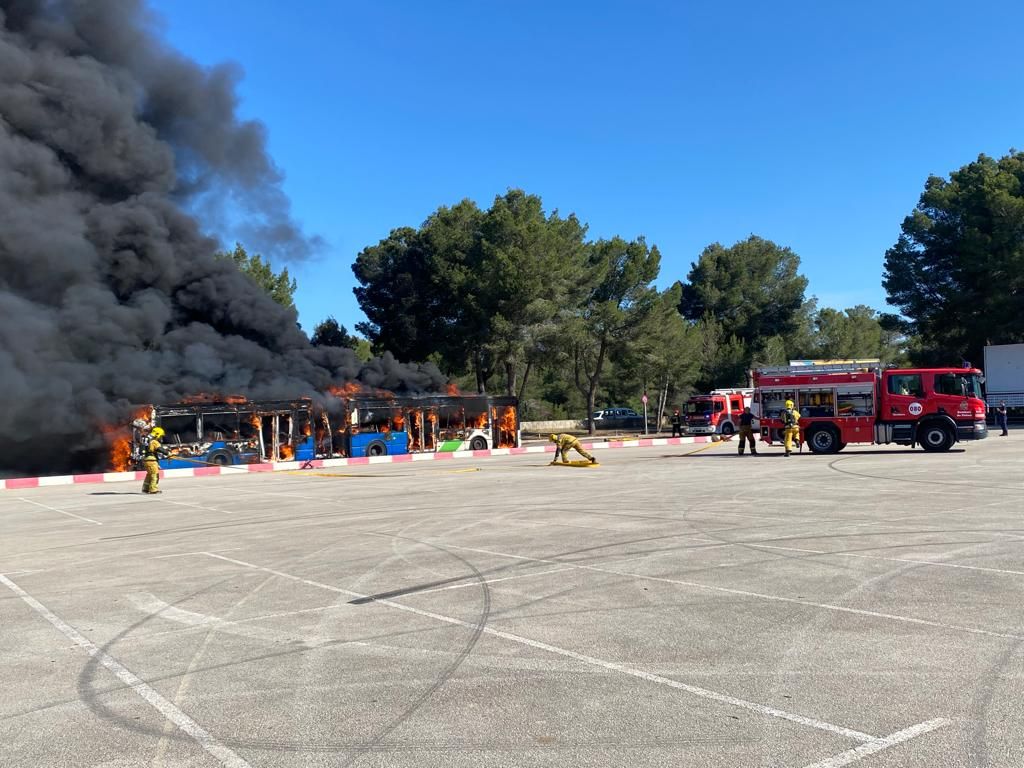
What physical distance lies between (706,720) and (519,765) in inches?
40.0

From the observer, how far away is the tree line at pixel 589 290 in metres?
44.0

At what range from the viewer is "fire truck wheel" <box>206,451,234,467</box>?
26.8 meters

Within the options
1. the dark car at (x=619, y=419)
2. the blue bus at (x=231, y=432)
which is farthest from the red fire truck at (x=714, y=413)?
the blue bus at (x=231, y=432)

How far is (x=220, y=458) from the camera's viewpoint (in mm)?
27000

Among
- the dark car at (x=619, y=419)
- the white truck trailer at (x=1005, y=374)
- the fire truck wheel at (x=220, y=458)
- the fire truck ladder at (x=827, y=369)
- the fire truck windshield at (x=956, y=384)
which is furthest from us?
the dark car at (x=619, y=419)

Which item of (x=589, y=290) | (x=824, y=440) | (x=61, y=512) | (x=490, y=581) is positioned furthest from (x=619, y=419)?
(x=490, y=581)

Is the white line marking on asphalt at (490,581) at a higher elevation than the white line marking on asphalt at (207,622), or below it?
higher

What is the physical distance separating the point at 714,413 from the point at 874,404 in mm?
18412

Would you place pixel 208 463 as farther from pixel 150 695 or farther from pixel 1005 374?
pixel 1005 374

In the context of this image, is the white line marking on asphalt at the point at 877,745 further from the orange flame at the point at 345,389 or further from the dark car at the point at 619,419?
the dark car at the point at 619,419

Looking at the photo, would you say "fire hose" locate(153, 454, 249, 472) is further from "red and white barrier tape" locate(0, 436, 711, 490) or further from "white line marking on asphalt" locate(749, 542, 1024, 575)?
"white line marking on asphalt" locate(749, 542, 1024, 575)

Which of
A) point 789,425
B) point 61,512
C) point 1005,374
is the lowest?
point 61,512

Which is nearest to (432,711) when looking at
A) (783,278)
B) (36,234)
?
(36,234)

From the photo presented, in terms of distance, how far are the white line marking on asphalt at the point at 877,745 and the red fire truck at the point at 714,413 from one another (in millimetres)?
37438
